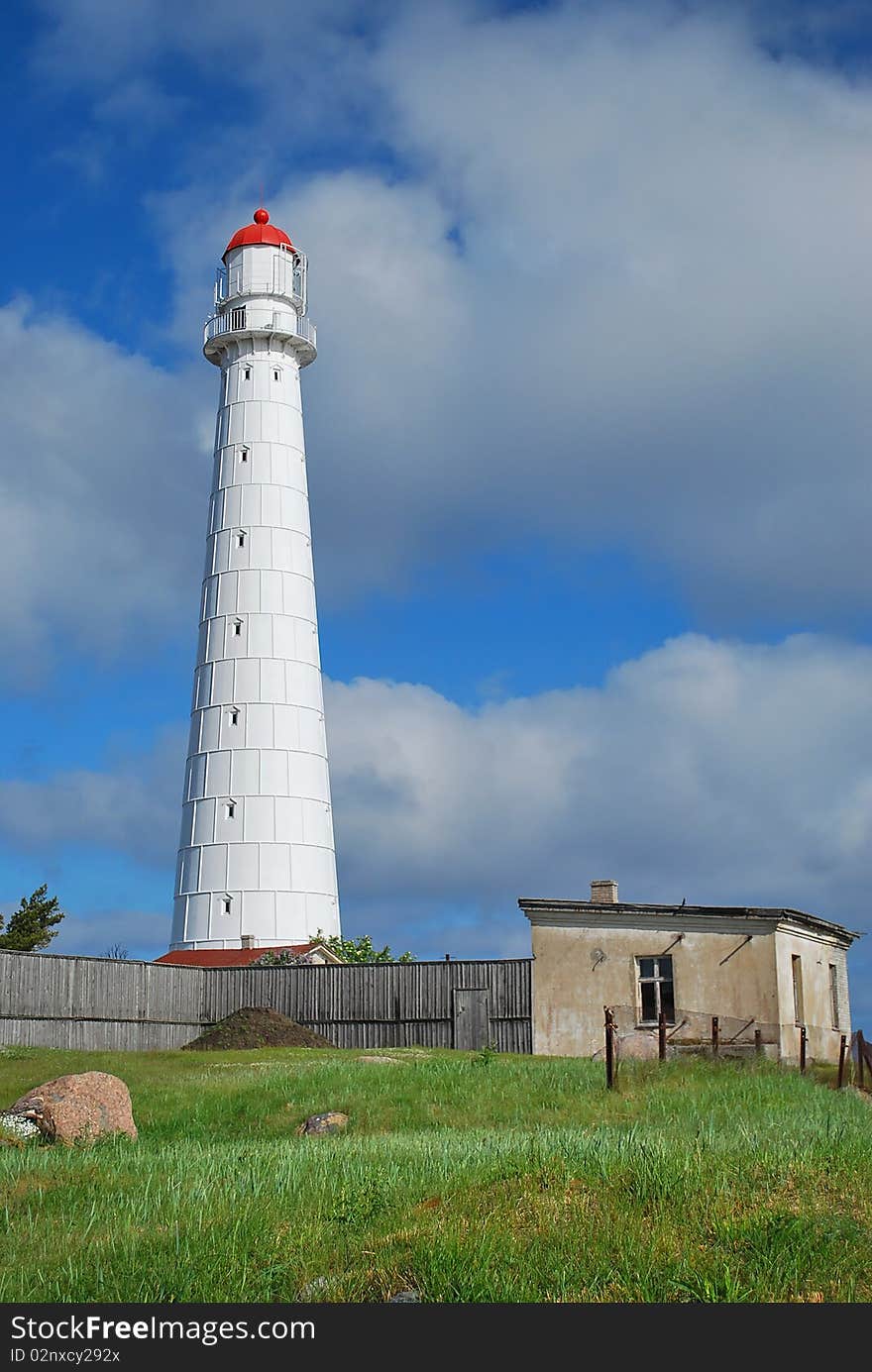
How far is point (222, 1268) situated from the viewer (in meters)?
7.95

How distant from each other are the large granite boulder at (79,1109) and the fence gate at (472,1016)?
17.6m

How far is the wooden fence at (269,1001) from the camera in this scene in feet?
102

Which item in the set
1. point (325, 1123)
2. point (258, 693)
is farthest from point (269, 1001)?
point (325, 1123)

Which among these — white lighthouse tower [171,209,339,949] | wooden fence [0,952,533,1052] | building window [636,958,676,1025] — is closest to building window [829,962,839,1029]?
building window [636,958,676,1025]

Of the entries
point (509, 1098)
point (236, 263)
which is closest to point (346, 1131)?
point (509, 1098)

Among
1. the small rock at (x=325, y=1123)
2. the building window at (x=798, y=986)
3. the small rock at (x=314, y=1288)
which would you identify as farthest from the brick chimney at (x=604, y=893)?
the small rock at (x=314, y=1288)

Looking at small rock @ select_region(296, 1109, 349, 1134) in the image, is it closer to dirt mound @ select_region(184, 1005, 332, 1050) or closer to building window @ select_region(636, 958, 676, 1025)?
dirt mound @ select_region(184, 1005, 332, 1050)

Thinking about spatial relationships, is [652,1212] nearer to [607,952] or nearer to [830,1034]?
[607,952]

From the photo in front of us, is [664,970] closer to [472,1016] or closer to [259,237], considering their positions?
[472,1016]

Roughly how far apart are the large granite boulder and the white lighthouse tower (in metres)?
23.2

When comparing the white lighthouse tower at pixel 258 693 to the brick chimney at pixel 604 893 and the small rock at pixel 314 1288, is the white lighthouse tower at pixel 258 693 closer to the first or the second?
the brick chimney at pixel 604 893

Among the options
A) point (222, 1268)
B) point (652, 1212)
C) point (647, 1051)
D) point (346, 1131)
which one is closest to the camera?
point (222, 1268)

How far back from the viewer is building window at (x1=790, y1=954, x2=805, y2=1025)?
3192 cm

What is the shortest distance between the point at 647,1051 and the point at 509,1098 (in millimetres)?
6950
